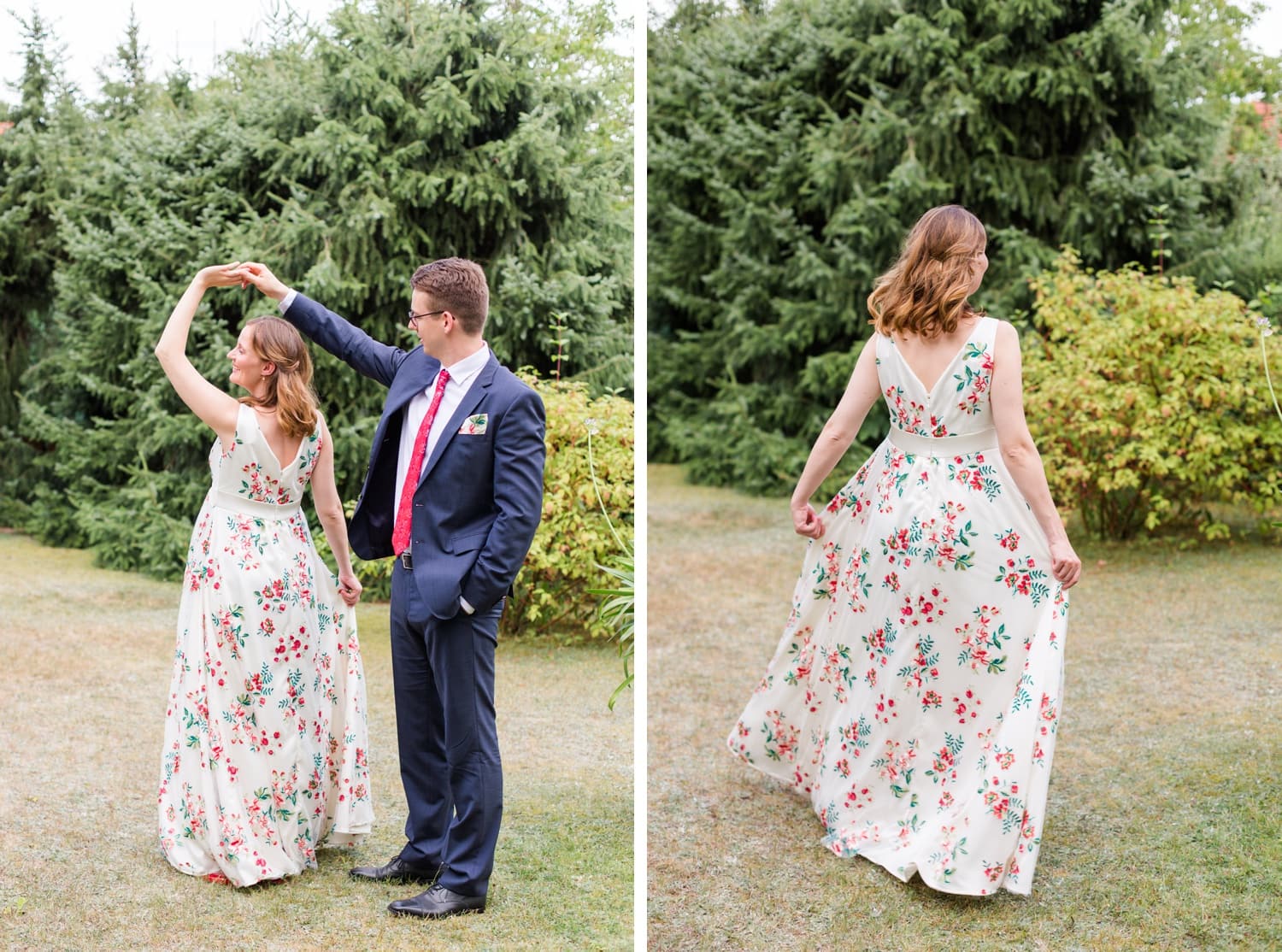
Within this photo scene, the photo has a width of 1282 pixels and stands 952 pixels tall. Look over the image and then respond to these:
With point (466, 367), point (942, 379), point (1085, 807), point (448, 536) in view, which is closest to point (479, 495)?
point (448, 536)

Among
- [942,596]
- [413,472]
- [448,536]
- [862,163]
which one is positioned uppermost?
[862,163]

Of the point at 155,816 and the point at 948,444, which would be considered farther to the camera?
the point at 155,816

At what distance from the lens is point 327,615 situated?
3.39 metres

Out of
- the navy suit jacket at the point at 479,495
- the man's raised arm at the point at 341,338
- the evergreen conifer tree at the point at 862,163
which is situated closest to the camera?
the navy suit jacket at the point at 479,495

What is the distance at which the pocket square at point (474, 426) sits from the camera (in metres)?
2.92

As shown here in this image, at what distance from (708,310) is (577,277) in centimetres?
482

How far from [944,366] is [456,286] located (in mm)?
1265

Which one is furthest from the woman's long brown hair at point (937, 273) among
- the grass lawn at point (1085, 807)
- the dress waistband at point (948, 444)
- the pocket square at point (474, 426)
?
the grass lawn at point (1085, 807)

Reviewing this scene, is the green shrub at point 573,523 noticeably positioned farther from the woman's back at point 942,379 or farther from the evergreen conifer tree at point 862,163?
the evergreen conifer tree at point 862,163

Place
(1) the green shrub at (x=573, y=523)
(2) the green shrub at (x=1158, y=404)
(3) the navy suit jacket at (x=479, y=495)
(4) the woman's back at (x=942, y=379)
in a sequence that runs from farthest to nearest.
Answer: (2) the green shrub at (x=1158, y=404)
(1) the green shrub at (x=573, y=523)
(4) the woman's back at (x=942, y=379)
(3) the navy suit jacket at (x=479, y=495)

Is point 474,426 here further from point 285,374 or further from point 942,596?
point 942,596

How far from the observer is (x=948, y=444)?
3.22 m

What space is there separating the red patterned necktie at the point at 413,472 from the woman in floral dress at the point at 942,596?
1.00m

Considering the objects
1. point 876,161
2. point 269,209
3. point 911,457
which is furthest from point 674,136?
point 911,457
